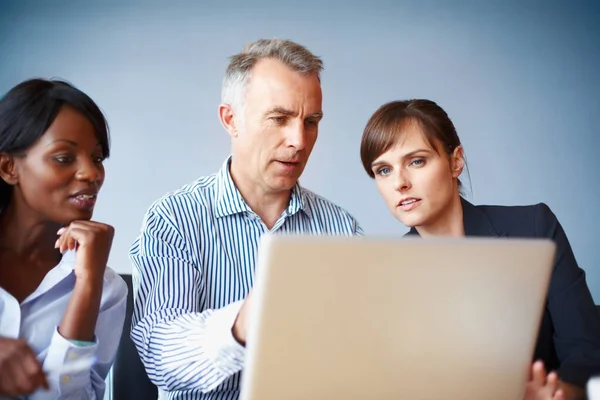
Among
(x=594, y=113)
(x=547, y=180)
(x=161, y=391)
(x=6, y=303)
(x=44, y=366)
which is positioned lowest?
(x=161, y=391)

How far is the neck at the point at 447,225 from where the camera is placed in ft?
6.13

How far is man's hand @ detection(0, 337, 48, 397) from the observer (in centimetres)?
118

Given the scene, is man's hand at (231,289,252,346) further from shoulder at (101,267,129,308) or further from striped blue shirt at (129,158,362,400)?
shoulder at (101,267,129,308)

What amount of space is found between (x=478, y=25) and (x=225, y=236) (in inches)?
90.9

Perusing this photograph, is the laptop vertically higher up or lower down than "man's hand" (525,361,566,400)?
higher up

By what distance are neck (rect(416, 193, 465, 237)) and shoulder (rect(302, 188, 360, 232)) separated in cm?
20

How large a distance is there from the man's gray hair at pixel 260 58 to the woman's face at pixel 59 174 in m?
0.49

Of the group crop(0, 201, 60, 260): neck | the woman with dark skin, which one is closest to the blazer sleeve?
the woman with dark skin

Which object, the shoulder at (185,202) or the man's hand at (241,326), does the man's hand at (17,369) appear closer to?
the man's hand at (241,326)

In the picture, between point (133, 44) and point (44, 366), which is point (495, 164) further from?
point (44, 366)

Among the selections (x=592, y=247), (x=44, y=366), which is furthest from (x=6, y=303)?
(x=592, y=247)

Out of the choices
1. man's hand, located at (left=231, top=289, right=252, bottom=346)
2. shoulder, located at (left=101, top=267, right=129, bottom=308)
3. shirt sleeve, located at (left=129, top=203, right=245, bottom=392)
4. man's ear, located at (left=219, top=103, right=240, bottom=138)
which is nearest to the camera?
man's hand, located at (left=231, top=289, right=252, bottom=346)

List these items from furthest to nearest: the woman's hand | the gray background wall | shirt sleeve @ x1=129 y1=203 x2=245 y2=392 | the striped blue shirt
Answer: the gray background wall, the woman's hand, the striped blue shirt, shirt sleeve @ x1=129 y1=203 x2=245 y2=392

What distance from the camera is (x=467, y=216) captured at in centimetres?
188
